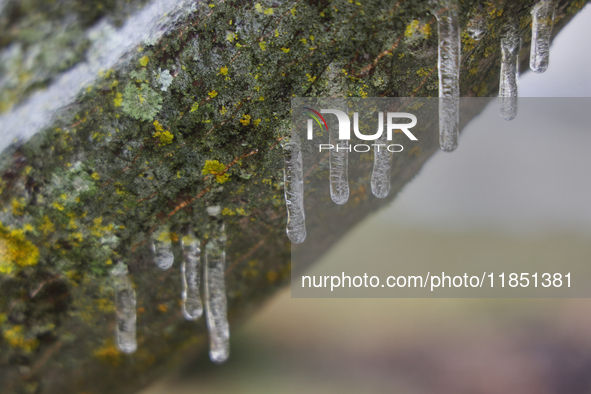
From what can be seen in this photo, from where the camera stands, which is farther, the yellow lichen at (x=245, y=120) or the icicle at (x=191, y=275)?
the icicle at (x=191, y=275)

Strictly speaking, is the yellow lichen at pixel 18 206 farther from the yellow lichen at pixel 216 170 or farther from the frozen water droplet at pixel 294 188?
the frozen water droplet at pixel 294 188

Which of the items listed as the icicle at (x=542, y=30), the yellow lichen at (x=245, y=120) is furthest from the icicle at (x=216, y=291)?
the icicle at (x=542, y=30)

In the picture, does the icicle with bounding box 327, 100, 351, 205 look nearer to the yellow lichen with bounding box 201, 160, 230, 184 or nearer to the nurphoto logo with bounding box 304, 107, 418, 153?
the nurphoto logo with bounding box 304, 107, 418, 153

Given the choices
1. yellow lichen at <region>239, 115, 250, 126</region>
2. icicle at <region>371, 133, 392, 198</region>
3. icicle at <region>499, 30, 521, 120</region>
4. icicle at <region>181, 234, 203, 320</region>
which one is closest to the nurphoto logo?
icicle at <region>371, 133, 392, 198</region>

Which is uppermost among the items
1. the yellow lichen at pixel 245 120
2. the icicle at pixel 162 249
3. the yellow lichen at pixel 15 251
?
the yellow lichen at pixel 245 120

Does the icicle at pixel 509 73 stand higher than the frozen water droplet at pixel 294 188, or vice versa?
the icicle at pixel 509 73

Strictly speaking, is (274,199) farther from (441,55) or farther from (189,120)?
(441,55)

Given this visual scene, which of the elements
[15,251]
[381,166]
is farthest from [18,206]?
[381,166]
